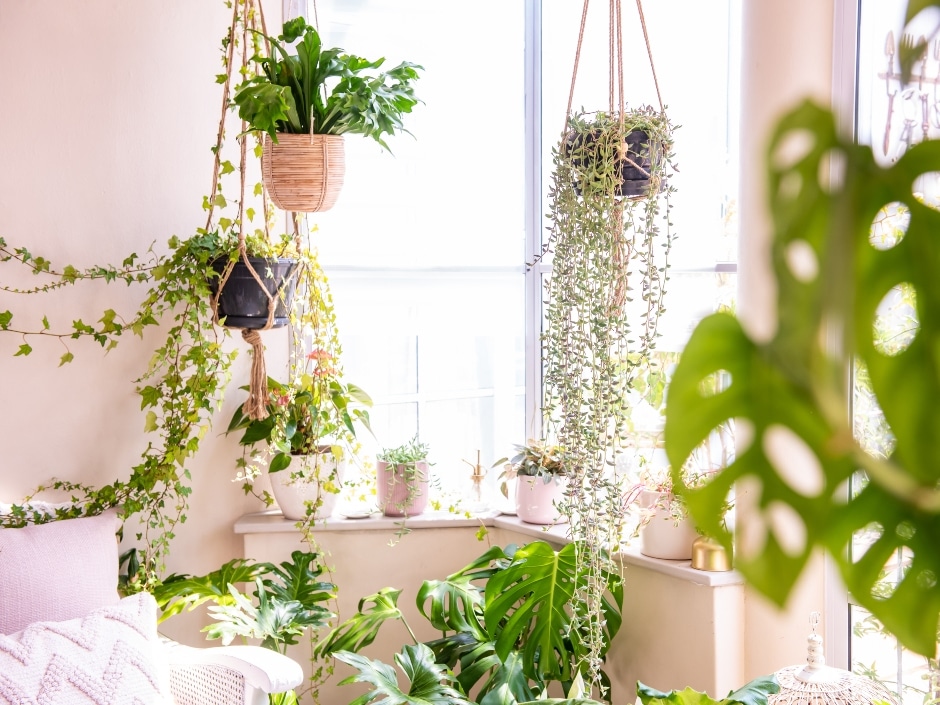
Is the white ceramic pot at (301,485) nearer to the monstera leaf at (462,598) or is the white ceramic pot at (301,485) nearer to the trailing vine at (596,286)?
the monstera leaf at (462,598)

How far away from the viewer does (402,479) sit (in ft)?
9.59

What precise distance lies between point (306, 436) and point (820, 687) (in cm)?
164

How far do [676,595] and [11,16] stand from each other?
252 centimetres

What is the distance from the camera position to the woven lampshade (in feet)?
6.09

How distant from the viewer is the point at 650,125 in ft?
7.09

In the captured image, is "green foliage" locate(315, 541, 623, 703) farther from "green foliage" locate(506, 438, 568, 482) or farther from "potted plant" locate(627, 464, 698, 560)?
"green foliage" locate(506, 438, 568, 482)

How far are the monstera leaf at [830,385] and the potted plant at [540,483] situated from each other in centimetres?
260

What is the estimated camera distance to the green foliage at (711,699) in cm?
189

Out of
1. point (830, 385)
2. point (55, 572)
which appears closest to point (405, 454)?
point (55, 572)

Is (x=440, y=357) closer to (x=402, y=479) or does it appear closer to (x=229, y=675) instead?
(x=402, y=479)

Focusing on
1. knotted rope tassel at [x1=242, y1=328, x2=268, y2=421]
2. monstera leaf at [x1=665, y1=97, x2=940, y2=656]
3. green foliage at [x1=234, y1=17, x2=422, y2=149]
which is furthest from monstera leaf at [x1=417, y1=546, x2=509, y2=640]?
monstera leaf at [x1=665, y1=97, x2=940, y2=656]

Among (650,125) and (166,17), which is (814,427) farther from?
(166,17)

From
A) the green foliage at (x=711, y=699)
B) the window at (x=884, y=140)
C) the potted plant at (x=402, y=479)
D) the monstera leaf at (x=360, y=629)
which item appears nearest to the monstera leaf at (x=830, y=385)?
the green foliage at (x=711, y=699)

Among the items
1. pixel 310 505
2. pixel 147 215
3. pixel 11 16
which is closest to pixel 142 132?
pixel 147 215
